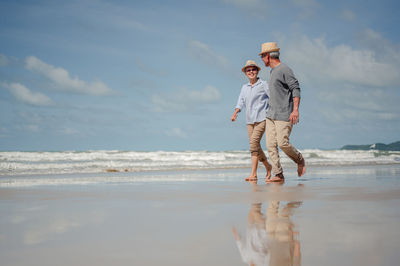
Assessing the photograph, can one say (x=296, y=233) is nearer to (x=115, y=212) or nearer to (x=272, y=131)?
(x=115, y=212)

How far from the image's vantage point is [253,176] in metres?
6.36

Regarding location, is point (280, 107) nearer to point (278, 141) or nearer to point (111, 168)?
point (278, 141)

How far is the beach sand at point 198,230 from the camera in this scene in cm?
169

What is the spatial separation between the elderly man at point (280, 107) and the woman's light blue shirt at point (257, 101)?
1.20ft

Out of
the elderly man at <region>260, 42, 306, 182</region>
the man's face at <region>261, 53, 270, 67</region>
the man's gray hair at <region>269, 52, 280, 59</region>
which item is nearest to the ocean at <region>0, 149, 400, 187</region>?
Answer: the elderly man at <region>260, 42, 306, 182</region>

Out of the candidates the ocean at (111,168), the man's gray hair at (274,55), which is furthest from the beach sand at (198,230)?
the ocean at (111,168)

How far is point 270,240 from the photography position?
1948mm

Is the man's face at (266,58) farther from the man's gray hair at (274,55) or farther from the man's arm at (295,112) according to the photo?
the man's arm at (295,112)

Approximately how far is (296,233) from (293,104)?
4054mm

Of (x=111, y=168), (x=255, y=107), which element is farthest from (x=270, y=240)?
(x=111, y=168)

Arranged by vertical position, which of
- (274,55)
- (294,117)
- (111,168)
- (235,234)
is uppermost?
(274,55)

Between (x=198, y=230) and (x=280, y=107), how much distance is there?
3961 millimetres

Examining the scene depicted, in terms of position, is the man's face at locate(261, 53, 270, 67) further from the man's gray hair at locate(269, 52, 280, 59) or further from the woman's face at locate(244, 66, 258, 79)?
the woman's face at locate(244, 66, 258, 79)

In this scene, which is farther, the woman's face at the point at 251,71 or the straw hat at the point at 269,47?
the woman's face at the point at 251,71
